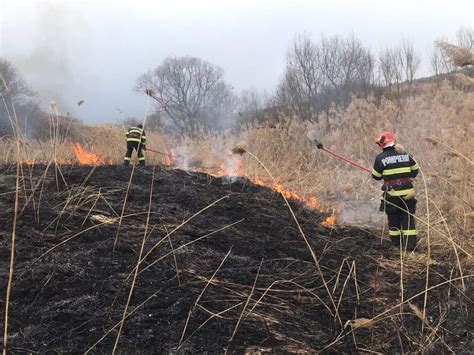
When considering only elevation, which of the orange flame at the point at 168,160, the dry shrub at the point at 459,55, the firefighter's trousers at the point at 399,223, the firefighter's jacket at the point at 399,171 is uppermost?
the dry shrub at the point at 459,55

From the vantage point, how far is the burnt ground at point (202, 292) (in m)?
1.95

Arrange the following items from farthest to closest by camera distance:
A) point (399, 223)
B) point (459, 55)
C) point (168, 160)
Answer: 1. point (168, 160)
2. point (399, 223)
3. point (459, 55)

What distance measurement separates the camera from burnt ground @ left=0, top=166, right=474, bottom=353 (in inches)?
76.9

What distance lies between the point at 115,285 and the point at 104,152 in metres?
9.41

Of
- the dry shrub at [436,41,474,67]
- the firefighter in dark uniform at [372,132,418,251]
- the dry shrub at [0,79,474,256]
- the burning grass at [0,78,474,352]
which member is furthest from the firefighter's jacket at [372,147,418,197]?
the dry shrub at [436,41,474,67]

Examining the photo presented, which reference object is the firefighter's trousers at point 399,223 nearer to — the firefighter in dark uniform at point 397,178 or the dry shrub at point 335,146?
the firefighter in dark uniform at point 397,178

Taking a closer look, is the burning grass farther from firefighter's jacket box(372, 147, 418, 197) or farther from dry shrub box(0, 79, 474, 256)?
dry shrub box(0, 79, 474, 256)

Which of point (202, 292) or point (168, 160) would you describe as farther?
point (168, 160)

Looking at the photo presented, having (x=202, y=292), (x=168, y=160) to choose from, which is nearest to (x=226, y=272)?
(x=202, y=292)

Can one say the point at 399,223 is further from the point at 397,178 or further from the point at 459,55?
the point at 459,55

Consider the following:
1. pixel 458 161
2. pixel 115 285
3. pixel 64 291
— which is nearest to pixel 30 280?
pixel 64 291

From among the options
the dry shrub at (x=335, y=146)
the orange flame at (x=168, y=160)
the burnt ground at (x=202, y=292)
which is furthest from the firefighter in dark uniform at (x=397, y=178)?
the orange flame at (x=168, y=160)

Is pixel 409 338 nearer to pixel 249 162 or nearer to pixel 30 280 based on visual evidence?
pixel 30 280

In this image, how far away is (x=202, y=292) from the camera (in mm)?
2117
